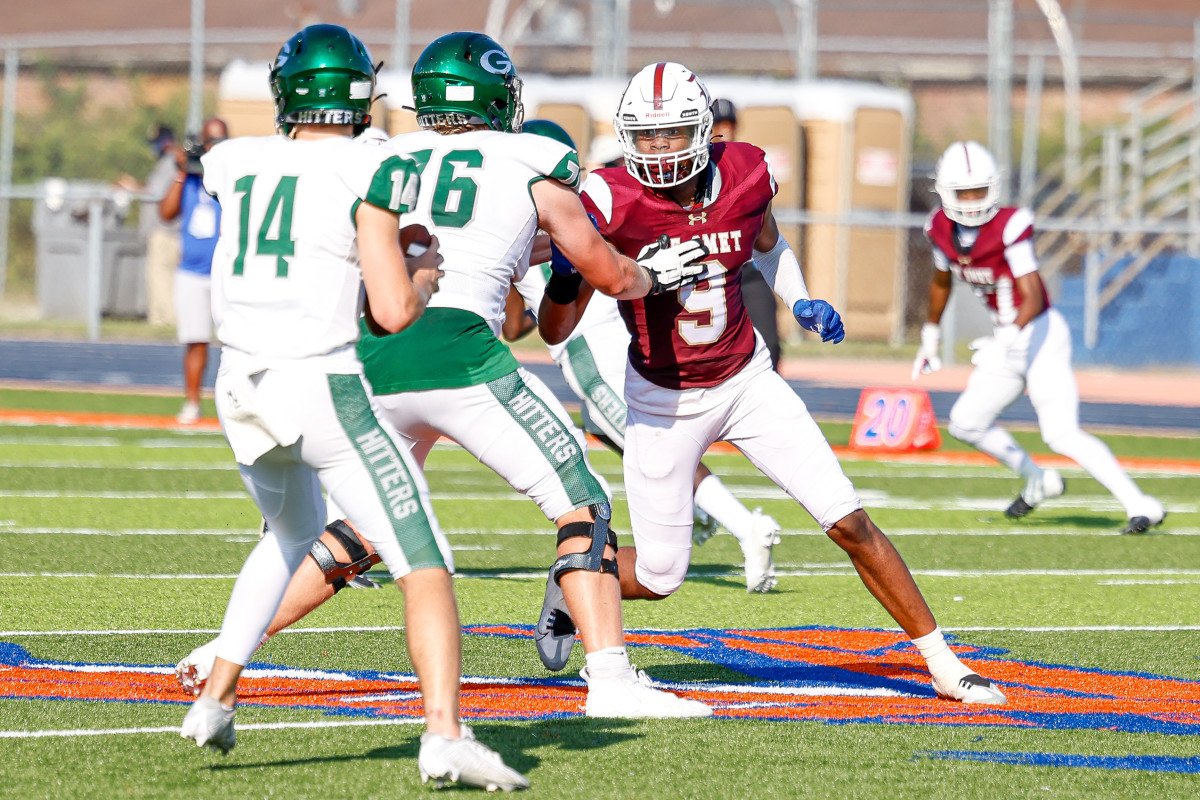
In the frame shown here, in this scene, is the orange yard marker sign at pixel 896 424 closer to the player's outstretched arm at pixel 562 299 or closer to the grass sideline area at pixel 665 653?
the grass sideline area at pixel 665 653

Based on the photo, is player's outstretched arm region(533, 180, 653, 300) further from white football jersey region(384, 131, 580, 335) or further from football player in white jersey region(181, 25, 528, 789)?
football player in white jersey region(181, 25, 528, 789)

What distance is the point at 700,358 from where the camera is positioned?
202 inches

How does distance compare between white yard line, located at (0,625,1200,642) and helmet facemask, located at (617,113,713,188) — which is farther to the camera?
white yard line, located at (0,625,1200,642)

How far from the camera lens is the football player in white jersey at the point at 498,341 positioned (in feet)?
15.0

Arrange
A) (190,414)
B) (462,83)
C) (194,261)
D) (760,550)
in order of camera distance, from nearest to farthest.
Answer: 1. (462,83)
2. (760,550)
3. (194,261)
4. (190,414)

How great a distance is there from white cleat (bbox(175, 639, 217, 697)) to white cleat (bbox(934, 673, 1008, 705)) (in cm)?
209

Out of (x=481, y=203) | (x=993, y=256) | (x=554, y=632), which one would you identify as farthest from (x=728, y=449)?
(x=481, y=203)

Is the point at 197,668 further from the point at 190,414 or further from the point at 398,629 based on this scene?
the point at 190,414

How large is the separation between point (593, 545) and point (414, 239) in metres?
1.05

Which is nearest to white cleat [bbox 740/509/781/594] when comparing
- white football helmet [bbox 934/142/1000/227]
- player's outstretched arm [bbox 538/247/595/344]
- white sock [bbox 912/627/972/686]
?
white sock [bbox 912/627/972/686]

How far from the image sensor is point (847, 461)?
12227 mm

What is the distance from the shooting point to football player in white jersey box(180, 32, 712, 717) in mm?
4586

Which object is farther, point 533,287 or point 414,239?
point 533,287

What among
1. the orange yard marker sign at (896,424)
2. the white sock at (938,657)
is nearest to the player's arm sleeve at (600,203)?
the white sock at (938,657)
